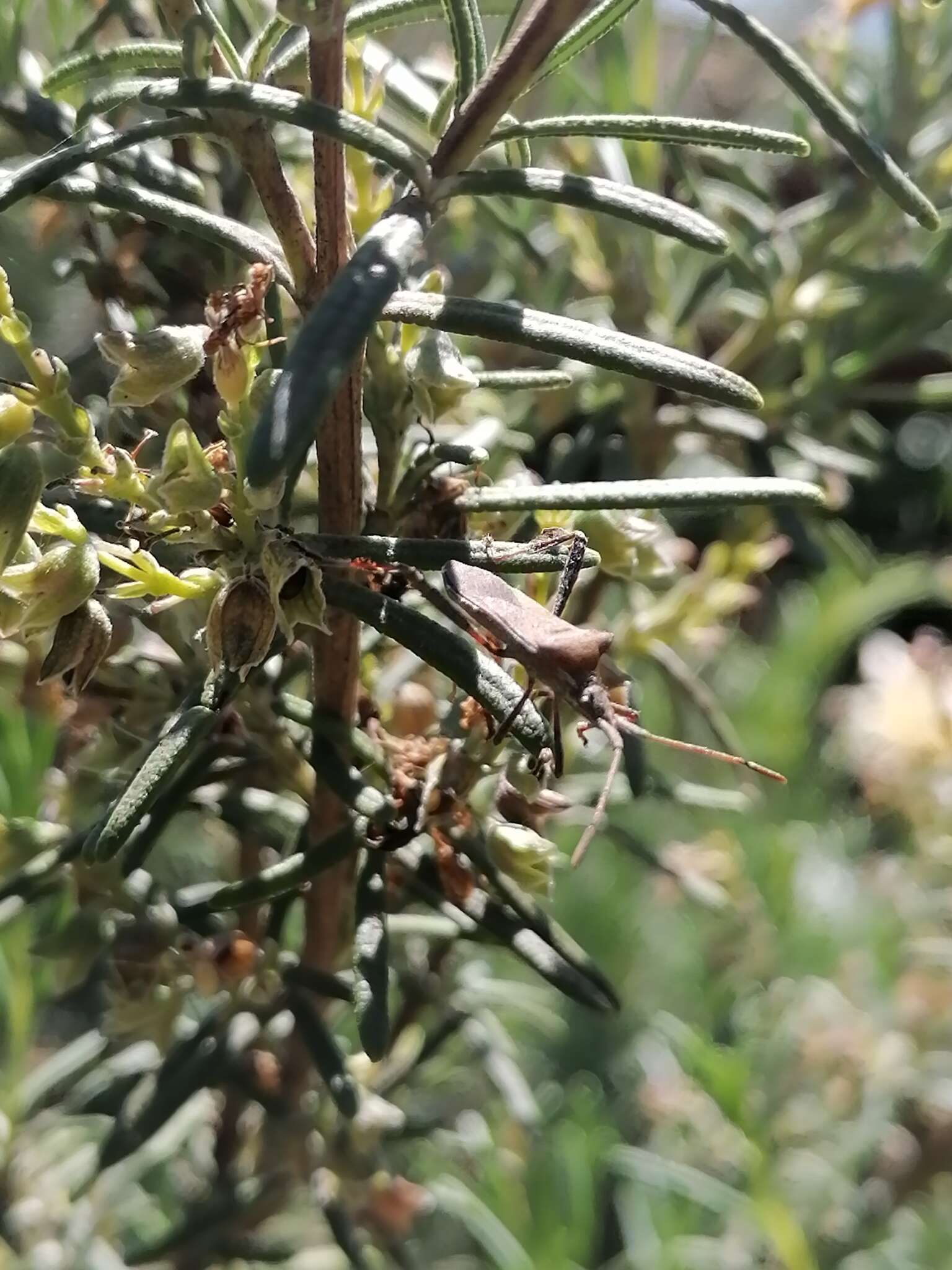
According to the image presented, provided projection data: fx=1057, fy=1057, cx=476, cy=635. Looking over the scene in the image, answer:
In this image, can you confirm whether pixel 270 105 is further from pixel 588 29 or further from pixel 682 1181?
pixel 682 1181

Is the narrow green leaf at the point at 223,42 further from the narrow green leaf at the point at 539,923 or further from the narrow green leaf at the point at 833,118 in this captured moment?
the narrow green leaf at the point at 539,923

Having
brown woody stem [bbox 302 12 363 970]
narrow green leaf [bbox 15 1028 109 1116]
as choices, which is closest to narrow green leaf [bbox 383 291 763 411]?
brown woody stem [bbox 302 12 363 970]

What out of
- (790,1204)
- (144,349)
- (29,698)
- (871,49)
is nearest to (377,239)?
(144,349)

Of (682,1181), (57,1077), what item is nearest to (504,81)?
(57,1077)

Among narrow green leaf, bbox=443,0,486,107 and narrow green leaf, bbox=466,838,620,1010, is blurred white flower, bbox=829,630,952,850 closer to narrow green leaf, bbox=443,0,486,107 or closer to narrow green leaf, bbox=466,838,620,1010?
narrow green leaf, bbox=466,838,620,1010

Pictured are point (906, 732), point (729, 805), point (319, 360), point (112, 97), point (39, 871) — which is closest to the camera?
point (319, 360)

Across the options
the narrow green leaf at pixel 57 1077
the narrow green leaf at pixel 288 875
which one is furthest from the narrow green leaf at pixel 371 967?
the narrow green leaf at pixel 57 1077
